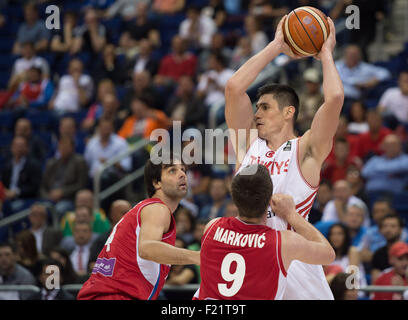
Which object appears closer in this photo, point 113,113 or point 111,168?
point 111,168

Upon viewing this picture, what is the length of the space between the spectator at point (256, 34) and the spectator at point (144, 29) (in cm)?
204

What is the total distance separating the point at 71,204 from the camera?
35.7 feet

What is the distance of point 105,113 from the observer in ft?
39.3

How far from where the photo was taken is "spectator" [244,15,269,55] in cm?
1236

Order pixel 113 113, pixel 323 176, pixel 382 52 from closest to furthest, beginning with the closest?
1. pixel 323 176
2. pixel 113 113
3. pixel 382 52

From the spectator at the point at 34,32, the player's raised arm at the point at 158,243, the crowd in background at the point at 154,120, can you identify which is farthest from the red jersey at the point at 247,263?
the spectator at the point at 34,32

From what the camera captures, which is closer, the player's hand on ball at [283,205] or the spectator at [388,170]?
the player's hand on ball at [283,205]

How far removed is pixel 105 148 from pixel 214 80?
6.56 ft

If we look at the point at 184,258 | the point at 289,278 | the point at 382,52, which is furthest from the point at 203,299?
the point at 382,52

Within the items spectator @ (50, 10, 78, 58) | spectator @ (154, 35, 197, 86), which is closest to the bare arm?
spectator @ (154, 35, 197, 86)

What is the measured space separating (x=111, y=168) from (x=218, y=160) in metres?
1.48

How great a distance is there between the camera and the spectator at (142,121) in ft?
37.4

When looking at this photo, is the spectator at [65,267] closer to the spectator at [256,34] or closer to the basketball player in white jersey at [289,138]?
the basketball player in white jersey at [289,138]

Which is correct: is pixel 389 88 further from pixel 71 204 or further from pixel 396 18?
pixel 71 204
